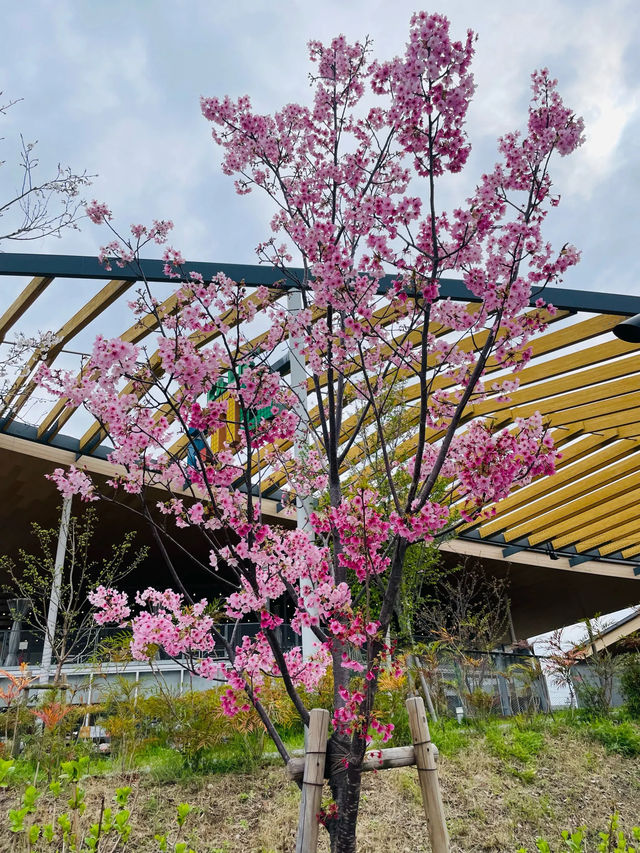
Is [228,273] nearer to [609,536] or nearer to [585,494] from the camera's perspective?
[585,494]

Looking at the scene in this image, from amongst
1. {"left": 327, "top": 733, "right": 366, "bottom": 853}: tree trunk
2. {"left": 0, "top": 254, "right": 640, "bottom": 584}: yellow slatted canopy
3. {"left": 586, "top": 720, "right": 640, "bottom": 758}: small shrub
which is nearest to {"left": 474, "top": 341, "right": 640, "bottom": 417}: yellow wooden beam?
{"left": 0, "top": 254, "right": 640, "bottom": 584}: yellow slatted canopy

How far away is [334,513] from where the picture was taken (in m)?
2.70

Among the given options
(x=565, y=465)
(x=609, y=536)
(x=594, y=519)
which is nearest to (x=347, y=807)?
(x=565, y=465)

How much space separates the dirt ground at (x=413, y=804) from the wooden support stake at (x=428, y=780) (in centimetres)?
210

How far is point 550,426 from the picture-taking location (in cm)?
627

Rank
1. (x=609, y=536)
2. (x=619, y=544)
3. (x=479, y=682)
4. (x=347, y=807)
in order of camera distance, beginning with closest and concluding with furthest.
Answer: (x=347, y=807) → (x=479, y=682) → (x=609, y=536) → (x=619, y=544)

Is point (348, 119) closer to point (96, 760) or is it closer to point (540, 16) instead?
point (540, 16)

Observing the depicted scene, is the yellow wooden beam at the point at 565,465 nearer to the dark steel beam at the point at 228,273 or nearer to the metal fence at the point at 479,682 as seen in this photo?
the metal fence at the point at 479,682

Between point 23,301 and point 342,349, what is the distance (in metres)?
7.09

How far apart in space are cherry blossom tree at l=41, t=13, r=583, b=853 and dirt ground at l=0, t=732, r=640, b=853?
1848mm

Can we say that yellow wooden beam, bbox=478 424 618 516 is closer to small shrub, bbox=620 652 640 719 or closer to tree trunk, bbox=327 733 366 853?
small shrub, bbox=620 652 640 719

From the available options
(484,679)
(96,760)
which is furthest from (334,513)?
(484,679)

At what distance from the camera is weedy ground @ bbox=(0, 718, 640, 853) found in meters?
4.34

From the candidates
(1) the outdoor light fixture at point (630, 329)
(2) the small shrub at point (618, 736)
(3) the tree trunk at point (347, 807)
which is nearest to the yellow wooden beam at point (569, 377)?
(2) the small shrub at point (618, 736)
